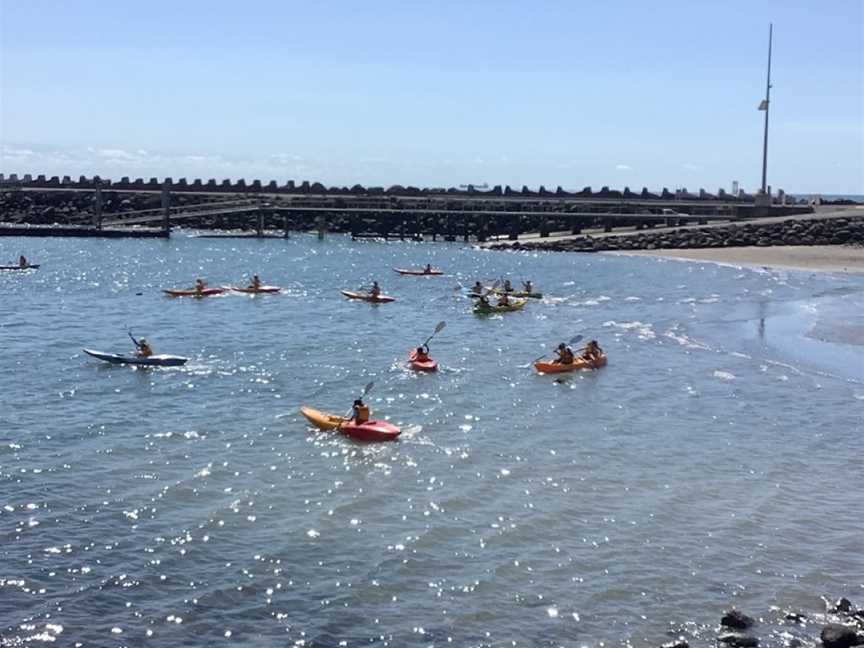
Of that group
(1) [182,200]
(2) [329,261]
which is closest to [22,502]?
(2) [329,261]

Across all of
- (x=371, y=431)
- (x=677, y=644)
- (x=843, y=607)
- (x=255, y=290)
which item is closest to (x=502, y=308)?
(x=255, y=290)

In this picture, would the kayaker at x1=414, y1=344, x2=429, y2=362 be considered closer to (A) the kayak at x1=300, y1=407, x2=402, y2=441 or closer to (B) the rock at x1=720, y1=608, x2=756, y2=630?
(A) the kayak at x1=300, y1=407, x2=402, y2=441

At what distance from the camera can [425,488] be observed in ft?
66.2

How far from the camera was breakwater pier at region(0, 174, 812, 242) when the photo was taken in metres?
96.2

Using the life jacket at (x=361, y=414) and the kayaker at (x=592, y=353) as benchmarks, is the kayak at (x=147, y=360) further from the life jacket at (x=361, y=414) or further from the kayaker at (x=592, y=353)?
the kayaker at (x=592, y=353)

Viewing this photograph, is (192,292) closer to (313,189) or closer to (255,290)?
(255,290)

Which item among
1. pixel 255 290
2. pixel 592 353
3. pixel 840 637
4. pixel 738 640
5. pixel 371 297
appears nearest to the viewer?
pixel 840 637

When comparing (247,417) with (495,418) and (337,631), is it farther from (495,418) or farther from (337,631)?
(337,631)

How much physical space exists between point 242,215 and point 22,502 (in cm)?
9342

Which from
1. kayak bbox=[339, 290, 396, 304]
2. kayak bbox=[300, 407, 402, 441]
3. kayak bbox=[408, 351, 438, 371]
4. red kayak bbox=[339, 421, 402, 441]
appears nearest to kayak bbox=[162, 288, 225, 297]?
kayak bbox=[339, 290, 396, 304]

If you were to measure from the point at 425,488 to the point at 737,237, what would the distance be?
211 feet

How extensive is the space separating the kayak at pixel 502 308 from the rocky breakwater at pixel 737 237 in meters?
34.7

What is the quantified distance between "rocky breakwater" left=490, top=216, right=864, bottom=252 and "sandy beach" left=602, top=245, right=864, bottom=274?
126 centimetres

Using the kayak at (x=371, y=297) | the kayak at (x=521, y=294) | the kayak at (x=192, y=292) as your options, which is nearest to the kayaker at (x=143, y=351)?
the kayak at (x=371, y=297)
